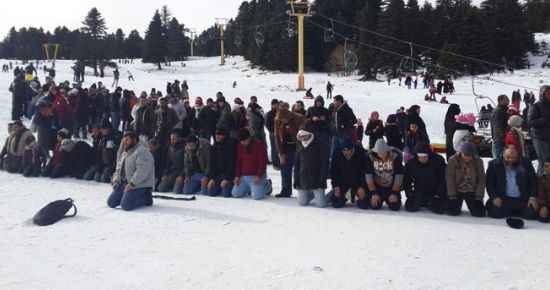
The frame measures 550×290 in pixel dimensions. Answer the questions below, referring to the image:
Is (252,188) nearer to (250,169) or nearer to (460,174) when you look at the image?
(250,169)

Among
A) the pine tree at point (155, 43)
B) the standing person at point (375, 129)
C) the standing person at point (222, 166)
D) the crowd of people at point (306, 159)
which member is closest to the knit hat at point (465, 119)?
the crowd of people at point (306, 159)

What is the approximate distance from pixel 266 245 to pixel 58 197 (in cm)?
496

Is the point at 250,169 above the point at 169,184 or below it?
above

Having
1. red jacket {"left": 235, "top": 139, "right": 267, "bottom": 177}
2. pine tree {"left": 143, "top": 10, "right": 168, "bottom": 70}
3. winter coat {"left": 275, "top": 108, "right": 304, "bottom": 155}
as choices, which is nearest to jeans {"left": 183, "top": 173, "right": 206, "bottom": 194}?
red jacket {"left": 235, "top": 139, "right": 267, "bottom": 177}

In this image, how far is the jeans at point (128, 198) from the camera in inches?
323

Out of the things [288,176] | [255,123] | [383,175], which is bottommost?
[288,176]

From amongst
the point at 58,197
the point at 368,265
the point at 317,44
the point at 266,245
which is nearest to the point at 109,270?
the point at 266,245

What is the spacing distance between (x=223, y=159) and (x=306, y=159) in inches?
70.7

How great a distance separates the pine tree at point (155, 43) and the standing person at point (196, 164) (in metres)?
74.8

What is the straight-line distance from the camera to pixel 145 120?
12.2m

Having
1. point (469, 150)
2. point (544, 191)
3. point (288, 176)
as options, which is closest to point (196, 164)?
point (288, 176)

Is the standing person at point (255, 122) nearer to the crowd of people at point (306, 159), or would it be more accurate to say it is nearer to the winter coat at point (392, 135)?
the crowd of people at point (306, 159)

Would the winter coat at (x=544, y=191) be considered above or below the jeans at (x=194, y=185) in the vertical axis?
above

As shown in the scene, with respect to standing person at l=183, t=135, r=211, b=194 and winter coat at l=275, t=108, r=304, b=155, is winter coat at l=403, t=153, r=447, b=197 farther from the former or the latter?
standing person at l=183, t=135, r=211, b=194
